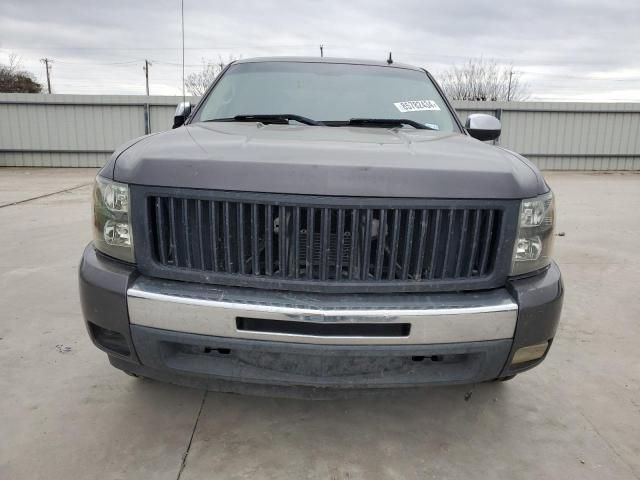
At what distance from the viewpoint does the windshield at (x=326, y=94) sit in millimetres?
3115

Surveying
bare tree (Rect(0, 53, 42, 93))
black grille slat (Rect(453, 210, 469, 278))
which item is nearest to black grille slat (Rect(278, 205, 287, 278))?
black grille slat (Rect(453, 210, 469, 278))

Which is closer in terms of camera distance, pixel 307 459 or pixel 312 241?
pixel 312 241

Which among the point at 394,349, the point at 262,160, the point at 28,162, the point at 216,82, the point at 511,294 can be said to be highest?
the point at 216,82

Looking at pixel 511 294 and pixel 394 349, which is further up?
pixel 511 294

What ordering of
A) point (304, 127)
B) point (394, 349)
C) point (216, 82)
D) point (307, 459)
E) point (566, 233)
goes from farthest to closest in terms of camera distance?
point (566, 233) < point (216, 82) < point (304, 127) < point (307, 459) < point (394, 349)

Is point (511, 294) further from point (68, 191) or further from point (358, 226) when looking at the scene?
point (68, 191)

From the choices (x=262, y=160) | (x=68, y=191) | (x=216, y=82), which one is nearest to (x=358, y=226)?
(x=262, y=160)

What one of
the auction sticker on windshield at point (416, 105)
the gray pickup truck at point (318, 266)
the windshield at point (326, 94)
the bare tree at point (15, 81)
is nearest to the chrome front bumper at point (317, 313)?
the gray pickup truck at point (318, 266)

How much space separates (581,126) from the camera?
17453 millimetres

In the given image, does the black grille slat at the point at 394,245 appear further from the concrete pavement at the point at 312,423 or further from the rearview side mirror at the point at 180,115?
the rearview side mirror at the point at 180,115

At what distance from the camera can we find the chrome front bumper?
1834mm

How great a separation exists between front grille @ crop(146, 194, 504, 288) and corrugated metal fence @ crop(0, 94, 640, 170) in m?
15.6

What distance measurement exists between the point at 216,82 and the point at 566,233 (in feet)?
17.6

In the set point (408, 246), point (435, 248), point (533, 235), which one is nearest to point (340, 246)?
point (408, 246)
